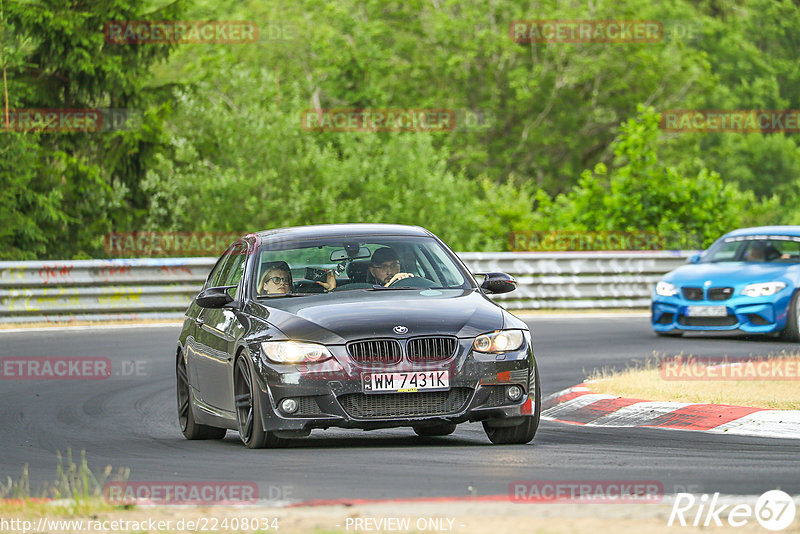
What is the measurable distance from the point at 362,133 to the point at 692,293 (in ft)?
80.4

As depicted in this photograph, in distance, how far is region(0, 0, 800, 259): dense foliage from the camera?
30.3 metres

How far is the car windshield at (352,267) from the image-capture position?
1010 cm

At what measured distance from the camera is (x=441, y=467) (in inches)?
320

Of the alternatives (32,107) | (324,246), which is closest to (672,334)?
(324,246)

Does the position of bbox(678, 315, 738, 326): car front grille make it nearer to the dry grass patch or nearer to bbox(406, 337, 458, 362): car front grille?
the dry grass patch

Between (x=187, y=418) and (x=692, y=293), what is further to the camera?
(x=692, y=293)

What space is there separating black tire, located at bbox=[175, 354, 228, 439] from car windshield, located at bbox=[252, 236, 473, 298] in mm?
1198

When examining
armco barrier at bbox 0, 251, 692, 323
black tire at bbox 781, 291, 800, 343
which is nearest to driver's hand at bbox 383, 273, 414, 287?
black tire at bbox 781, 291, 800, 343
